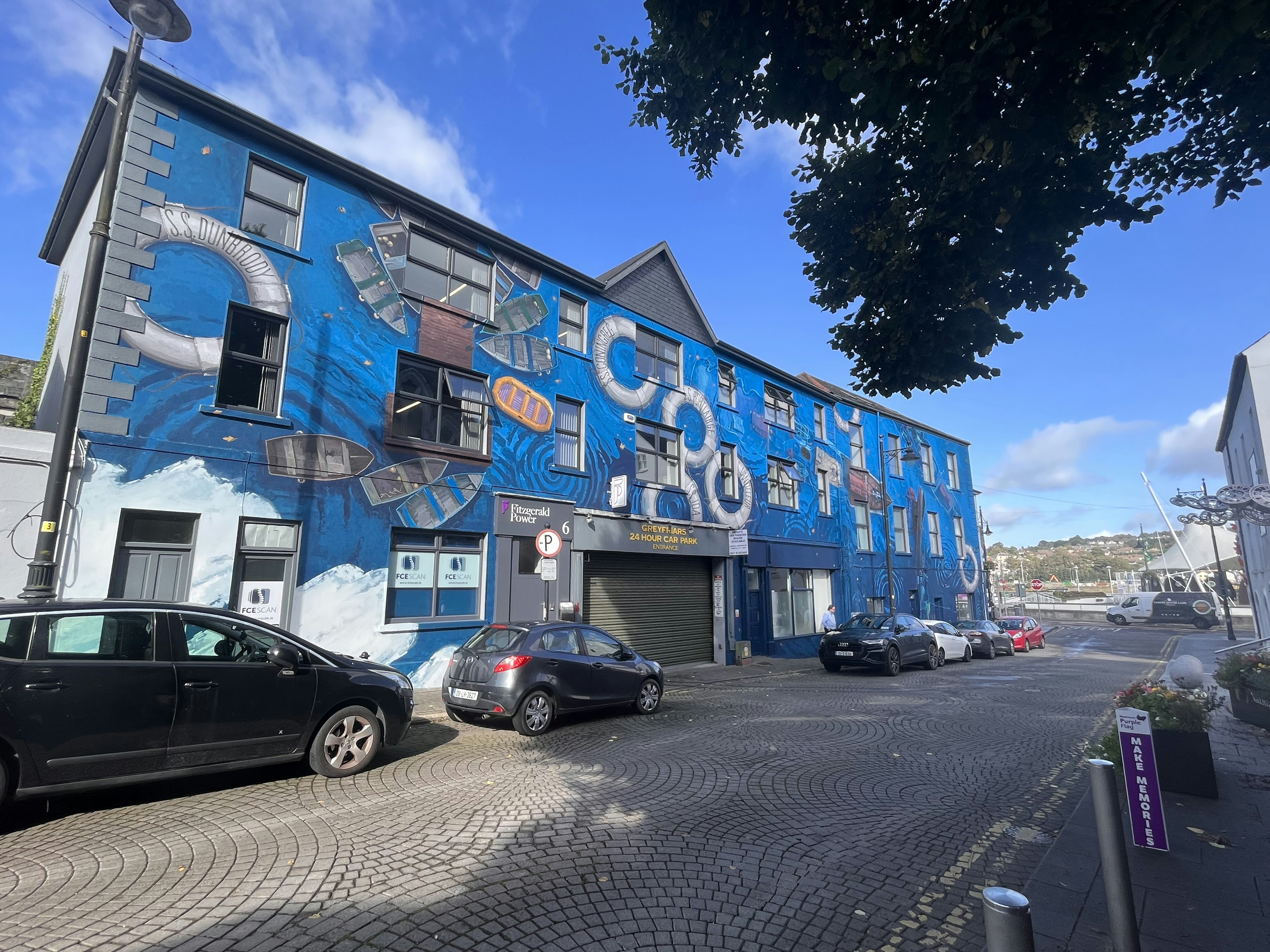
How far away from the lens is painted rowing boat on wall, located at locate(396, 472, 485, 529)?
1257 centimetres

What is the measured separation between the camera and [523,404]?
1502 cm

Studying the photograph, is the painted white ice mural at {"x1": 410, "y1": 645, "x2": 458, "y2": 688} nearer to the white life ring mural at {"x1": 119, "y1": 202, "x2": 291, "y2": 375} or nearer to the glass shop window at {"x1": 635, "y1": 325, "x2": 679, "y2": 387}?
the white life ring mural at {"x1": 119, "y1": 202, "x2": 291, "y2": 375}

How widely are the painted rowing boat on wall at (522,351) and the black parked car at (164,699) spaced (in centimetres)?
917

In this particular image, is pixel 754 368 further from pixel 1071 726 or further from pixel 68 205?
pixel 68 205

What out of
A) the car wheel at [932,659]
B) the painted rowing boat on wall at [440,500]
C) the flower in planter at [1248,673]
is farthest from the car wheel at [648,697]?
the car wheel at [932,659]

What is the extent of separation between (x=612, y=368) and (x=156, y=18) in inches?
465

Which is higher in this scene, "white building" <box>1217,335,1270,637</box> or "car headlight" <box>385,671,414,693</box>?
"white building" <box>1217,335,1270,637</box>

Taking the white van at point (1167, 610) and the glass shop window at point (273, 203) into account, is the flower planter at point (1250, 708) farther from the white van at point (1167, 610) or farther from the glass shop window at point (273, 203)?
the white van at point (1167, 610)

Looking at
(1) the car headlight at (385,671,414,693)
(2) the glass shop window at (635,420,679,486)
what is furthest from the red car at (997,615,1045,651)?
(1) the car headlight at (385,671,414,693)

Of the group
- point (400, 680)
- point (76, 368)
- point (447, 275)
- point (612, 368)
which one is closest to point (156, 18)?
point (76, 368)

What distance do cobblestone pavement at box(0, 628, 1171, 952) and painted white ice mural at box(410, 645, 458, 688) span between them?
394cm

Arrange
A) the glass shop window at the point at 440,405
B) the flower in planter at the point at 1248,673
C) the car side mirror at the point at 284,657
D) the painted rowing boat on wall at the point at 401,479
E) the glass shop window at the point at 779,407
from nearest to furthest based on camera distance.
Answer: the car side mirror at the point at 284,657
the flower in planter at the point at 1248,673
the painted rowing boat on wall at the point at 401,479
the glass shop window at the point at 440,405
the glass shop window at the point at 779,407

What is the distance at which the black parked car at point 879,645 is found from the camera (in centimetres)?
1678

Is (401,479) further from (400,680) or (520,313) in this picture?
(400,680)
